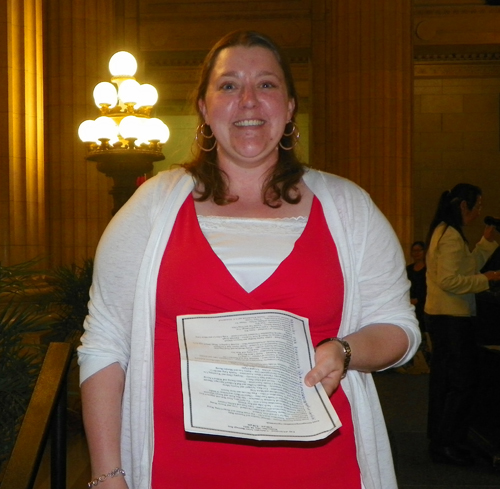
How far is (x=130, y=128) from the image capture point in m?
9.63

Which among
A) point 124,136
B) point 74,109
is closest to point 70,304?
point 124,136

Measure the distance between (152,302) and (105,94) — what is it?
865 cm

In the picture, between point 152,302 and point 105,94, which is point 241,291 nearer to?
point 152,302

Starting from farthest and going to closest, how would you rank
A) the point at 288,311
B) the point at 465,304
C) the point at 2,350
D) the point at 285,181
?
the point at 465,304 < the point at 2,350 < the point at 285,181 < the point at 288,311

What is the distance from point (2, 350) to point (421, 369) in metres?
9.44

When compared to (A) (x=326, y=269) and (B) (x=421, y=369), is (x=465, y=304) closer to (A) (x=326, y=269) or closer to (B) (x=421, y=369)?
(A) (x=326, y=269)

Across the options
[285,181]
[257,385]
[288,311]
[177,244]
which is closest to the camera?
[257,385]

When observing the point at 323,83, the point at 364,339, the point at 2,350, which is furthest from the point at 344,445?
the point at 323,83

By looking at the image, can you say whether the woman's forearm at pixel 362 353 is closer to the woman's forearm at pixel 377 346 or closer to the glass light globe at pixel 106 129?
the woman's forearm at pixel 377 346

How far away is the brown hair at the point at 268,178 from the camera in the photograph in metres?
2.05

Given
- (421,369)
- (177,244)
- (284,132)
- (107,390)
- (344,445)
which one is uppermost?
(284,132)

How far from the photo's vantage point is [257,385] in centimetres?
163

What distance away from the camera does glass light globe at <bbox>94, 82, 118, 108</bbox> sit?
1016 centimetres

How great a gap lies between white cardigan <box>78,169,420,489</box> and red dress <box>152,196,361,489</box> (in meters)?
0.03
